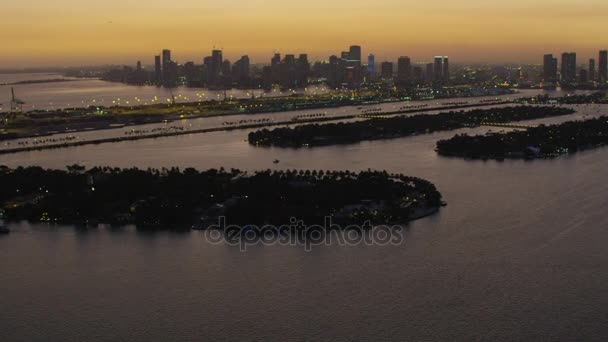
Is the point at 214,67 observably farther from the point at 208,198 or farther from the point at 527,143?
the point at 208,198

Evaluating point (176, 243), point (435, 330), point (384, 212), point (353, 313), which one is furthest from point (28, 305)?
point (384, 212)

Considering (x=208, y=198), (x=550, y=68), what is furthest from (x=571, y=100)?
(x=208, y=198)

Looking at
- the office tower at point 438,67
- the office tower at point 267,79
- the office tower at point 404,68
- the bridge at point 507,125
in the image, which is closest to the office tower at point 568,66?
the office tower at point 438,67

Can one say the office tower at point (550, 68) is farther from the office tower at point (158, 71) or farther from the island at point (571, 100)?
the office tower at point (158, 71)

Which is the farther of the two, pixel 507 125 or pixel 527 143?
pixel 507 125

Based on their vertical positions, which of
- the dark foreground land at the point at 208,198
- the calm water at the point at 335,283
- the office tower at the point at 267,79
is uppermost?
the office tower at the point at 267,79

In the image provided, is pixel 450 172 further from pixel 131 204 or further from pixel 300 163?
pixel 131 204
